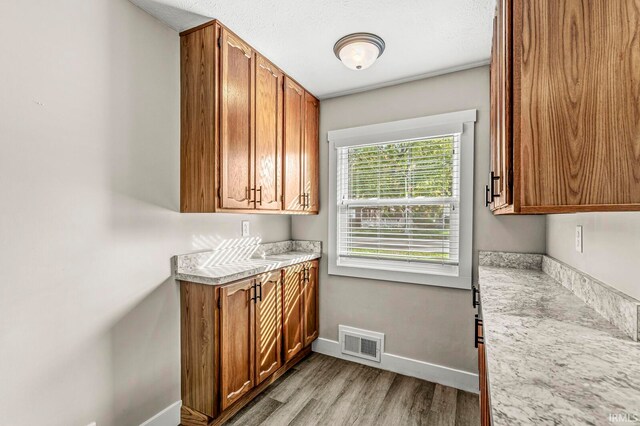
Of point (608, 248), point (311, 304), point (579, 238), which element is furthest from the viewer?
point (311, 304)

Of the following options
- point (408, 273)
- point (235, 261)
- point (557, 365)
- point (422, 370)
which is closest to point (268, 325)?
point (235, 261)

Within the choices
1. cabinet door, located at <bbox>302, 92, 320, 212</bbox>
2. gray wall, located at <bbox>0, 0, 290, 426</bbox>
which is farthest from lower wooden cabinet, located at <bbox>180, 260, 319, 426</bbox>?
cabinet door, located at <bbox>302, 92, 320, 212</bbox>

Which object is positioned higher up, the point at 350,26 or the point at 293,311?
the point at 350,26

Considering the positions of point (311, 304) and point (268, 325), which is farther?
point (311, 304)

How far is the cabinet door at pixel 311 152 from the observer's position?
290cm

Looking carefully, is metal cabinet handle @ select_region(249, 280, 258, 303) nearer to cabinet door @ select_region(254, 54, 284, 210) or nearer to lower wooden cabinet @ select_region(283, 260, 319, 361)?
lower wooden cabinet @ select_region(283, 260, 319, 361)

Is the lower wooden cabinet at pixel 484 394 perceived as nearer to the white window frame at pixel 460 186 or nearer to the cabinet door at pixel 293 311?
the white window frame at pixel 460 186

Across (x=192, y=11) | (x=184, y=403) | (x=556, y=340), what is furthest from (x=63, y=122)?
(x=556, y=340)

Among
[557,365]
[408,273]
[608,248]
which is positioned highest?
[608,248]

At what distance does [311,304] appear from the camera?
293 cm

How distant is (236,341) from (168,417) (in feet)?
2.04

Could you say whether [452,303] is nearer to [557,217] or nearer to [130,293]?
[557,217]

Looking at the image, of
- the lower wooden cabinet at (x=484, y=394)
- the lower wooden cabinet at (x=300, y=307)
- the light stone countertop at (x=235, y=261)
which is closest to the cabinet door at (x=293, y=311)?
the lower wooden cabinet at (x=300, y=307)

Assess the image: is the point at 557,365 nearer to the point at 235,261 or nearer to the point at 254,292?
the point at 254,292
